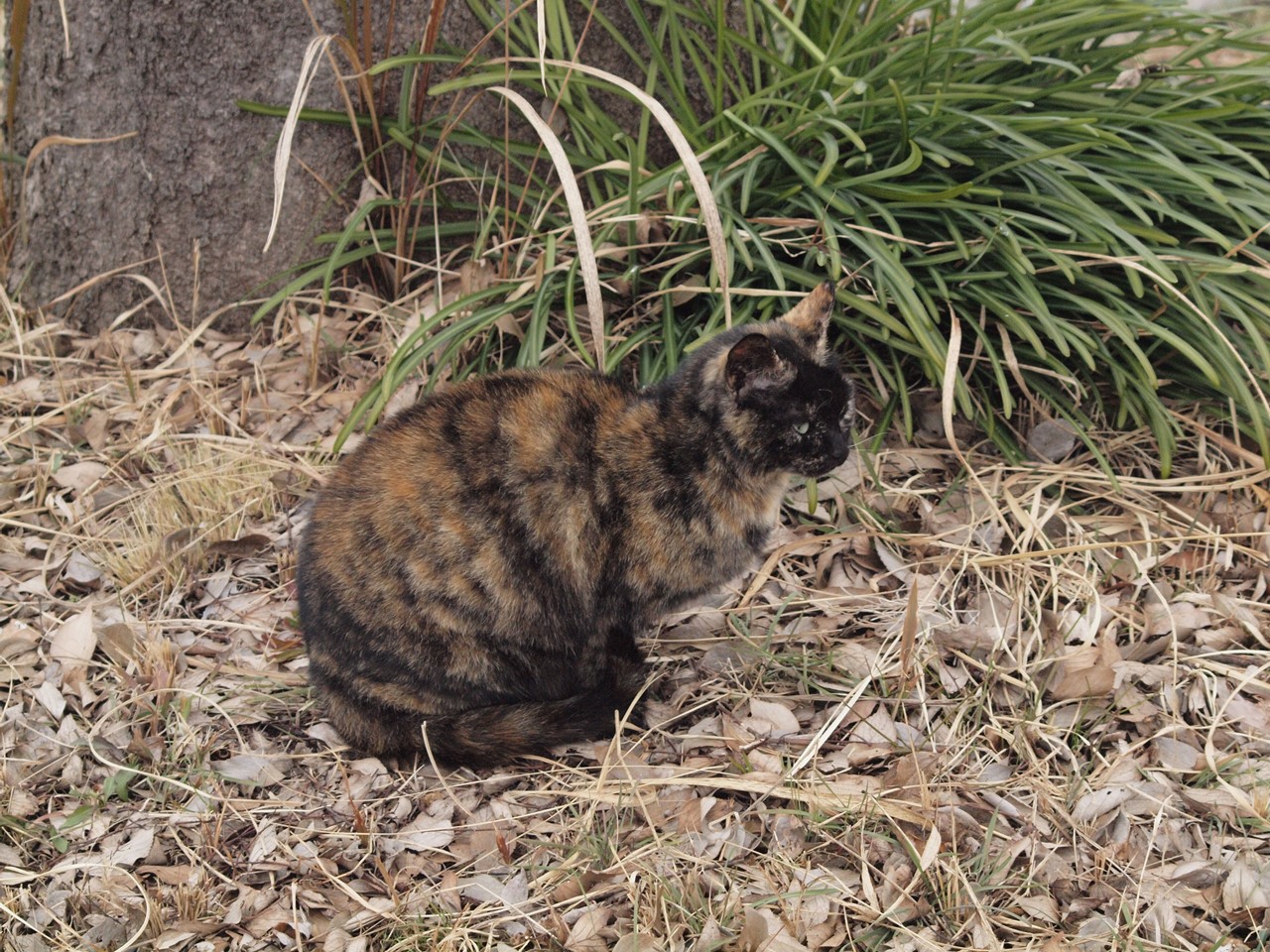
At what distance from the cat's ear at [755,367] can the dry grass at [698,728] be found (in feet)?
2.06

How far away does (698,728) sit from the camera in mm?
2838

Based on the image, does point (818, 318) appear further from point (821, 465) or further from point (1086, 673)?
point (1086, 673)

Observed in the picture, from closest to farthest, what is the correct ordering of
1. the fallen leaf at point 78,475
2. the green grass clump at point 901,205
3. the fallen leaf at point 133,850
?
1. the fallen leaf at point 133,850
2. the green grass clump at point 901,205
3. the fallen leaf at point 78,475

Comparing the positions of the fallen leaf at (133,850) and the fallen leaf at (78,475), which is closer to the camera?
the fallen leaf at (133,850)

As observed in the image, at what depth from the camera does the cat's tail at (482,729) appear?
270 cm

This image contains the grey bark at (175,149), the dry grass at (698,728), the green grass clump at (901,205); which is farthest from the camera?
the grey bark at (175,149)

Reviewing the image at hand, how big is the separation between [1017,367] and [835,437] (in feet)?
3.09

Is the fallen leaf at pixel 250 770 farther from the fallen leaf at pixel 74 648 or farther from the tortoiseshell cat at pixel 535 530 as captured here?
the fallen leaf at pixel 74 648

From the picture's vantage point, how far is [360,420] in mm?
3578

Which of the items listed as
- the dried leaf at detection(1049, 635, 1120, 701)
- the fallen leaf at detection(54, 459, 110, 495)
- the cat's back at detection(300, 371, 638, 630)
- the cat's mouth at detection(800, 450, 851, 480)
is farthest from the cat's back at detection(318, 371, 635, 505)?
the dried leaf at detection(1049, 635, 1120, 701)

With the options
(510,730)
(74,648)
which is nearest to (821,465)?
(510,730)

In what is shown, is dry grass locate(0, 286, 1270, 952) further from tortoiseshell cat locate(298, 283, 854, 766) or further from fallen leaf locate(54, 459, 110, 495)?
tortoiseshell cat locate(298, 283, 854, 766)

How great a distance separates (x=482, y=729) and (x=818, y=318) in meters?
1.28

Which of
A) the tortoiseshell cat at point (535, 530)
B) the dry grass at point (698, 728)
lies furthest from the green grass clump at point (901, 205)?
the tortoiseshell cat at point (535, 530)
